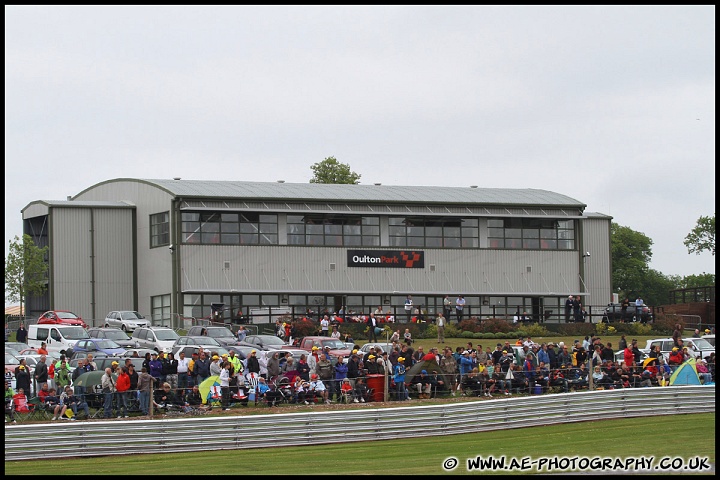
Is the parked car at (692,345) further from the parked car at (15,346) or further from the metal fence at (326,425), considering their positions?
the parked car at (15,346)

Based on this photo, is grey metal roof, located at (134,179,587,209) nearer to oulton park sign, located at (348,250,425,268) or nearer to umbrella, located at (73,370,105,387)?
oulton park sign, located at (348,250,425,268)

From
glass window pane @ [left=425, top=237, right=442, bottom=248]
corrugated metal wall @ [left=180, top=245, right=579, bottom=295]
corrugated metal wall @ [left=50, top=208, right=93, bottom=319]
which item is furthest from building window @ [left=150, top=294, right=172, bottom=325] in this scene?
glass window pane @ [left=425, top=237, right=442, bottom=248]

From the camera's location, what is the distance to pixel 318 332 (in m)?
46.9

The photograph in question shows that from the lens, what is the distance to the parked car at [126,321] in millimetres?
49562

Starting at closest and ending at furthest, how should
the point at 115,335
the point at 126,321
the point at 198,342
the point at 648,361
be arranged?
the point at 648,361
the point at 198,342
the point at 115,335
the point at 126,321

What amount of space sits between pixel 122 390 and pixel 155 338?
16064 millimetres

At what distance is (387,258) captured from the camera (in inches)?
2259

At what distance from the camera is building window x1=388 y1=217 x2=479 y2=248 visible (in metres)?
58.2

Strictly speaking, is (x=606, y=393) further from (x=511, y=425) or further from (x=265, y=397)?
(x=265, y=397)

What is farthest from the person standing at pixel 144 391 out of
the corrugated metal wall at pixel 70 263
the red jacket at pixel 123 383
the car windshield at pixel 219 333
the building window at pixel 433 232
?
the building window at pixel 433 232

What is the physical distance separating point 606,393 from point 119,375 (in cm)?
1072

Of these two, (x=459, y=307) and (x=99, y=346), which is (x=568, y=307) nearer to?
(x=459, y=307)

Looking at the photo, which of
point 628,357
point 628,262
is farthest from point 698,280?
point 628,357

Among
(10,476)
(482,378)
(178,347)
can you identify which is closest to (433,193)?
(178,347)
